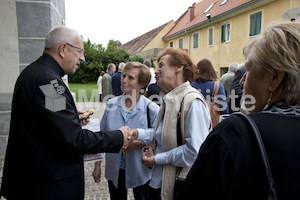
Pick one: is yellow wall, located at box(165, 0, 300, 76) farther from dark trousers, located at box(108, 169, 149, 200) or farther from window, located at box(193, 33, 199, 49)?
dark trousers, located at box(108, 169, 149, 200)

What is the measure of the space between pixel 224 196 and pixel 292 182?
0.25 meters

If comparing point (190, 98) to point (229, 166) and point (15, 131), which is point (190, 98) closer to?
point (229, 166)

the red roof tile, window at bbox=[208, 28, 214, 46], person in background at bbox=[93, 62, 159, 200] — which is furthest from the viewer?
window at bbox=[208, 28, 214, 46]

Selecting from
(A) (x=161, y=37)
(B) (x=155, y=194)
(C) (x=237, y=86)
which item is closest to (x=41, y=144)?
(B) (x=155, y=194)

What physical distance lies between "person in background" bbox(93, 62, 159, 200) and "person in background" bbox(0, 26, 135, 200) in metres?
0.64

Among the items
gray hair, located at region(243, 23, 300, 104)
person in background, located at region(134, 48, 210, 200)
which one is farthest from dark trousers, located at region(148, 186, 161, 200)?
gray hair, located at region(243, 23, 300, 104)

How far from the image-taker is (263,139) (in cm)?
79

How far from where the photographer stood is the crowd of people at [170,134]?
0.81 metres

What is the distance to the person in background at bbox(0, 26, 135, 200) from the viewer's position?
1.53 meters

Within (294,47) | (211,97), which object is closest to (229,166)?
(294,47)

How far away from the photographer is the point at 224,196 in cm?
84

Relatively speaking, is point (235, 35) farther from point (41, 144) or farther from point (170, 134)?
point (41, 144)

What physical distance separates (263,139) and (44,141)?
1.43 meters

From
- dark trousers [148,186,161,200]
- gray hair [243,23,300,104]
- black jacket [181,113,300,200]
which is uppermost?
gray hair [243,23,300,104]
